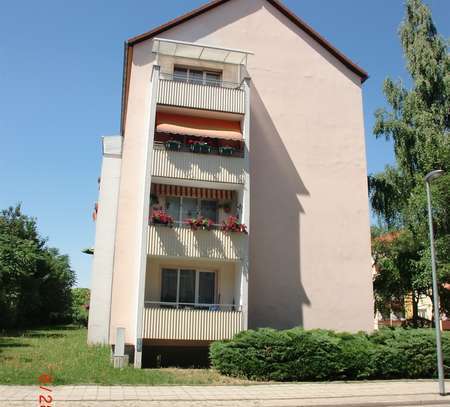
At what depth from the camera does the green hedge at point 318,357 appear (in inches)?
651

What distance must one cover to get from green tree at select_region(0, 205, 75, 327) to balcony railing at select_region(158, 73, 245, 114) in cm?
1804

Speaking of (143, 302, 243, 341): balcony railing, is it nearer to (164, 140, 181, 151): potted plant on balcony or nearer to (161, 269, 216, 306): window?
(161, 269, 216, 306): window

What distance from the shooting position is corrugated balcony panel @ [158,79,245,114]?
68.5 feet

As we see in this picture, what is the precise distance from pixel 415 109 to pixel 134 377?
23.1 metres

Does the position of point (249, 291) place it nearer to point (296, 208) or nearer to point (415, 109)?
point (296, 208)

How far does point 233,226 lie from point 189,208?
8.62 ft

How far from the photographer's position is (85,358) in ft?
62.8

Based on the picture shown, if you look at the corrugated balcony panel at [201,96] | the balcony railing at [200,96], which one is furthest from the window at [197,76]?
the corrugated balcony panel at [201,96]

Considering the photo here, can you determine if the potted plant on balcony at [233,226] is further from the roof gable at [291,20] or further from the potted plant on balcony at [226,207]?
the roof gable at [291,20]

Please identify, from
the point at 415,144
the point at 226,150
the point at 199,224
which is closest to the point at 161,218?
the point at 199,224

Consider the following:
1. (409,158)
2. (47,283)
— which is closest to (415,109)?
(409,158)

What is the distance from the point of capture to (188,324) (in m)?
18.7

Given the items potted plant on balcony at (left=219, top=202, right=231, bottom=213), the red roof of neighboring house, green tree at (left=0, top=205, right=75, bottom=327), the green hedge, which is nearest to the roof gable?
the red roof of neighboring house

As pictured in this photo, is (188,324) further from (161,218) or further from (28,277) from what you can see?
(28,277)
